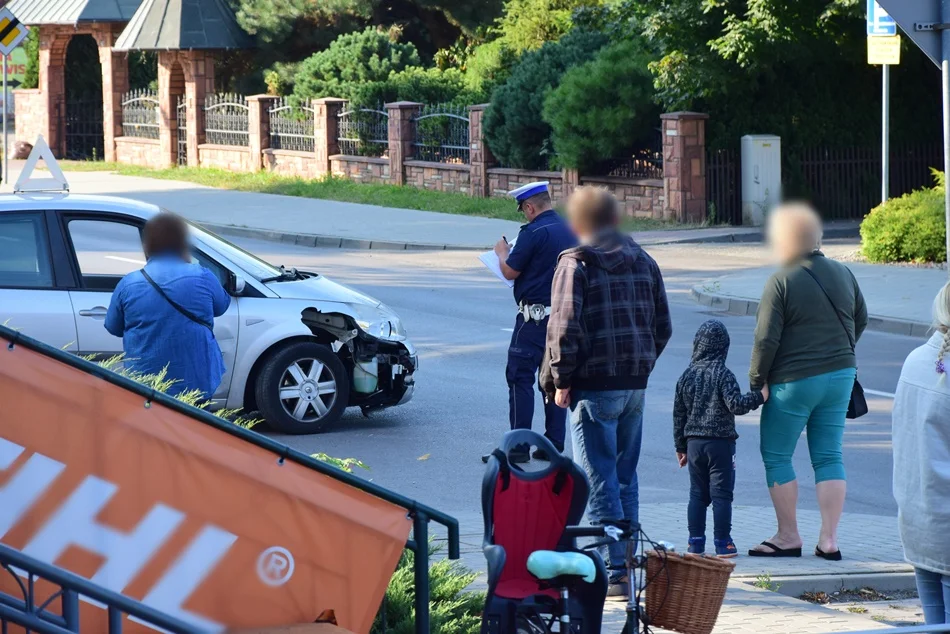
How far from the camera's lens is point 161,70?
3869 centimetres

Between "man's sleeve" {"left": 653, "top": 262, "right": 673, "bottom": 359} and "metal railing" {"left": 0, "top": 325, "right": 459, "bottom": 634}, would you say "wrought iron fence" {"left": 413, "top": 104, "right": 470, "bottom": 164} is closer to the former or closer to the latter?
"man's sleeve" {"left": 653, "top": 262, "right": 673, "bottom": 359}

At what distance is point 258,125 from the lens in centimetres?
3431

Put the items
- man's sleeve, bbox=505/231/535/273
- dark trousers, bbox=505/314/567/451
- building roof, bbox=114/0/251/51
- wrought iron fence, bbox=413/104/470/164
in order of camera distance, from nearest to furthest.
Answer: man's sleeve, bbox=505/231/535/273 → dark trousers, bbox=505/314/567/451 → wrought iron fence, bbox=413/104/470/164 → building roof, bbox=114/0/251/51

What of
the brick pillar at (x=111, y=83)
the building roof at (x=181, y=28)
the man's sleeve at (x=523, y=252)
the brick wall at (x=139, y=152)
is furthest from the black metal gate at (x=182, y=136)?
the man's sleeve at (x=523, y=252)

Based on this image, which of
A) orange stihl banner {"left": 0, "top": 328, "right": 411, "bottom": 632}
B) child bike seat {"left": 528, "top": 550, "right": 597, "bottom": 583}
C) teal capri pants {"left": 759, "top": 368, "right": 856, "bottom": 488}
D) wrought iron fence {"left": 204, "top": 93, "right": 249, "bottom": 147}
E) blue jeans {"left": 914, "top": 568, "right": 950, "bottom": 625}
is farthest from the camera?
wrought iron fence {"left": 204, "top": 93, "right": 249, "bottom": 147}

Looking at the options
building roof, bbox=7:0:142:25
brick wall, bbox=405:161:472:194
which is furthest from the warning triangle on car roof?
building roof, bbox=7:0:142:25

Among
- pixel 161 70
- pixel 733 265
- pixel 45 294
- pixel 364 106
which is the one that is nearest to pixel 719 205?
pixel 733 265

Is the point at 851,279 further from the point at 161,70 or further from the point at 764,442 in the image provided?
the point at 161,70

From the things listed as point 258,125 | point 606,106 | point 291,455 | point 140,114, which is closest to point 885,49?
point 606,106

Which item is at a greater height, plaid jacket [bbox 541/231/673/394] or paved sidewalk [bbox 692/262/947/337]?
plaid jacket [bbox 541/231/673/394]

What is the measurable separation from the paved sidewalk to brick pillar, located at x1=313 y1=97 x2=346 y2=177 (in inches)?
608

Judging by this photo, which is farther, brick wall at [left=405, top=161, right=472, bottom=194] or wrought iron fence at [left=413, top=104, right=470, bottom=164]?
wrought iron fence at [left=413, top=104, right=470, bottom=164]

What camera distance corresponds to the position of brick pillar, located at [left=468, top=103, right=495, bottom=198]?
1069 inches

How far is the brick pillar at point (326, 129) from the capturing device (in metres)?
31.8
